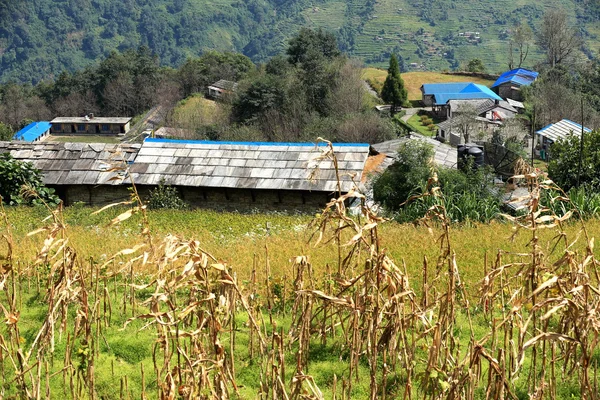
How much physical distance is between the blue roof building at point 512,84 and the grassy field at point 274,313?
4254 centimetres

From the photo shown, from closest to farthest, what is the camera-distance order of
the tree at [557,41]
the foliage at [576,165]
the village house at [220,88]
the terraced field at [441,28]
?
the foliage at [576,165]
the village house at [220,88]
the tree at [557,41]
the terraced field at [441,28]

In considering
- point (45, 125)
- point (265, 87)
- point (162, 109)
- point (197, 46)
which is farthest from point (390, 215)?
point (197, 46)

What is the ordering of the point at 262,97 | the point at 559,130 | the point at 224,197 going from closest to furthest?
1. the point at 224,197
2. the point at 559,130
3. the point at 262,97

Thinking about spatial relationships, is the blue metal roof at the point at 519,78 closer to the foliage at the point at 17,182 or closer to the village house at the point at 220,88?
the village house at the point at 220,88

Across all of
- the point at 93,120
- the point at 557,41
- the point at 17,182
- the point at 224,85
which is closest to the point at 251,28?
the point at 557,41

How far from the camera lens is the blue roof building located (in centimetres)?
5131

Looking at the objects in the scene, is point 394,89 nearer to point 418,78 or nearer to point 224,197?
point 418,78

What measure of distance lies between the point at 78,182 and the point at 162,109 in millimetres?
37397

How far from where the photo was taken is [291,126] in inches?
1367

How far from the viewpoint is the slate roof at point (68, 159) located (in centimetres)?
1503

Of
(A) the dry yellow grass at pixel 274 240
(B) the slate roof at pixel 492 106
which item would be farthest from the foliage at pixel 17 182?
(B) the slate roof at pixel 492 106

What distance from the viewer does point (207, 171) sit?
589 inches

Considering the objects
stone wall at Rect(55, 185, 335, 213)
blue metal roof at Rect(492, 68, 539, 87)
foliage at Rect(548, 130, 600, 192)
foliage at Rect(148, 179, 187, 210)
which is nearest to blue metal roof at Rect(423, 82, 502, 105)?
blue metal roof at Rect(492, 68, 539, 87)

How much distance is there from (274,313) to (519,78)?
49400 millimetres
